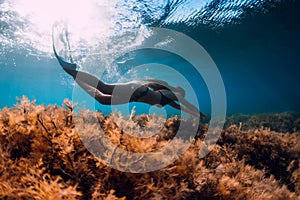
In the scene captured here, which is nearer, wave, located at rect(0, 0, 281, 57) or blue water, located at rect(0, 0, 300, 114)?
wave, located at rect(0, 0, 281, 57)

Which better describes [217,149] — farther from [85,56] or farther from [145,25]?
[85,56]

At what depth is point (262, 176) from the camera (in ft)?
13.3

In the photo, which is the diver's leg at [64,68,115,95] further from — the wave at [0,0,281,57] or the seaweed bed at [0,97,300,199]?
the wave at [0,0,281,57]

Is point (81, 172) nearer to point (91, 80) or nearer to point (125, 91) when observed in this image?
point (91, 80)

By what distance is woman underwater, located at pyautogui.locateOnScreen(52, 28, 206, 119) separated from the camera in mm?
4059

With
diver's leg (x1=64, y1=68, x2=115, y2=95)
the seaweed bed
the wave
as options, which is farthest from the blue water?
the seaweed bed

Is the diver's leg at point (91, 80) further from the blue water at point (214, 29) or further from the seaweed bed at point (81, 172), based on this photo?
the blue water at point (214, 29)

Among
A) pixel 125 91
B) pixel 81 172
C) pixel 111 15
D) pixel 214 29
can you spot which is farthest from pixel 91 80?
pixel 214 29

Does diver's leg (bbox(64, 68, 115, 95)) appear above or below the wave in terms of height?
below

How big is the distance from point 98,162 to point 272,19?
79.5ft

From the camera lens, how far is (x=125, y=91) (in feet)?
14.5

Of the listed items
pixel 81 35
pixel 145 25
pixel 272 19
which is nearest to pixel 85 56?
pixel 81 35

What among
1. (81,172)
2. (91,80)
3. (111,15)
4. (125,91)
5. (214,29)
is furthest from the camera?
(214,29)

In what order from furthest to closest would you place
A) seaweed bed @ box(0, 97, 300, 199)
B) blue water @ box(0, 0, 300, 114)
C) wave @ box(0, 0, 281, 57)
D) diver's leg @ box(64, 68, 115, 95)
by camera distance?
blue water @ box(0, 0, 300, 114) < wave @ box(0, 0, 281, 57) < diver's leg @ box(64, 68, 115, 95) < seaweed bed @ box(0, 97, 300, 199)
